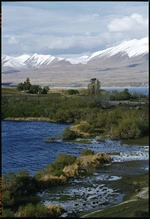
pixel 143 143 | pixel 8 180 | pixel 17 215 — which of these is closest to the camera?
pixel 17 215

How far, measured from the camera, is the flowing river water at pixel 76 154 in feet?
62.9

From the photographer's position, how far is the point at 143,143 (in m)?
36.9

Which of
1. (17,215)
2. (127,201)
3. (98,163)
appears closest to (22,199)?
(17,215)

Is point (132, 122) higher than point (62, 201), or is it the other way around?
point (132, 122)

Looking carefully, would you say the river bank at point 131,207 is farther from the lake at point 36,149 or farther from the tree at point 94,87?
the tree at point 94,87

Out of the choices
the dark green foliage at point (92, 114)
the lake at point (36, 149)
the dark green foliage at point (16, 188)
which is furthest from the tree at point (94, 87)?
the dark green foliage at point (16, 188)

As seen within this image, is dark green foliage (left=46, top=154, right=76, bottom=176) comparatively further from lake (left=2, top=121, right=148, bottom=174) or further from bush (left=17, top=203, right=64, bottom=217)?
bush (left=17, top=203, right=64, bottom=217)

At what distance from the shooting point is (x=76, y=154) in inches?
1232

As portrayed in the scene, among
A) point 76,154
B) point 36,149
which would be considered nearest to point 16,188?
point 76,154

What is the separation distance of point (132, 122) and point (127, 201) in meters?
23.2

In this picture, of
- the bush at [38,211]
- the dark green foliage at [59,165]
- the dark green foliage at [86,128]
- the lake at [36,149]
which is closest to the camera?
the bush at [38,211]

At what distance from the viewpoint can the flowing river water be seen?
19.2 metres

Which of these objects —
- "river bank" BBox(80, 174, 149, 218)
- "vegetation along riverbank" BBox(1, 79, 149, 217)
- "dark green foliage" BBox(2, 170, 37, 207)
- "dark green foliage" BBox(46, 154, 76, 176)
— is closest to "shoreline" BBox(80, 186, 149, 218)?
"river bank" BBox(80, 174, 149, 218)

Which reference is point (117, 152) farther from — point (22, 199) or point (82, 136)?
point (22, 199)
